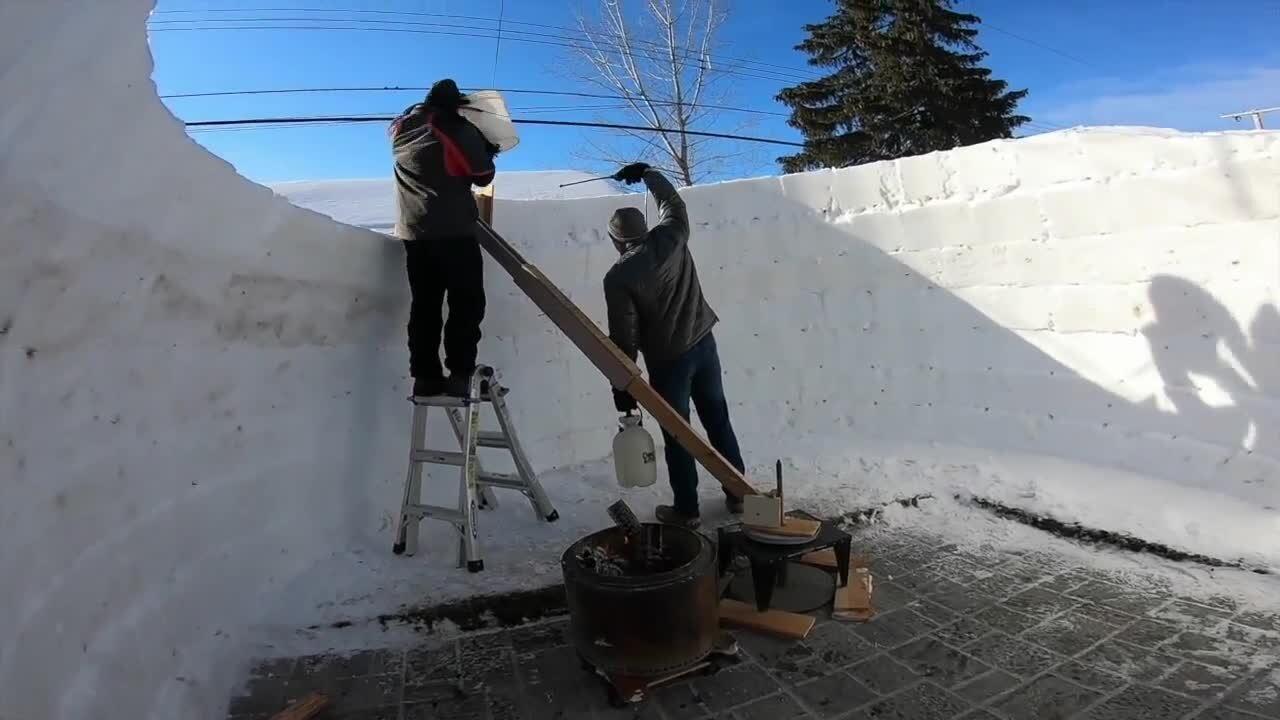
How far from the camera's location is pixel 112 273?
2373 mm

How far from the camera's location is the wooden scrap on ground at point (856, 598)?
284 cm

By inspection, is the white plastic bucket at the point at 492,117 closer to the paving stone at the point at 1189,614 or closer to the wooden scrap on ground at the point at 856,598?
the wooden scrap on ground at the point at 856,598

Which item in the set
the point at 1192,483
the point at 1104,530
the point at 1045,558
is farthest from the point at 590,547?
the point at 1192,483

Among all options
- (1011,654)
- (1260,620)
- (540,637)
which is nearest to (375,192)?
(540,637)

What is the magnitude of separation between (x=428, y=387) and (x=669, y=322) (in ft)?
4.07

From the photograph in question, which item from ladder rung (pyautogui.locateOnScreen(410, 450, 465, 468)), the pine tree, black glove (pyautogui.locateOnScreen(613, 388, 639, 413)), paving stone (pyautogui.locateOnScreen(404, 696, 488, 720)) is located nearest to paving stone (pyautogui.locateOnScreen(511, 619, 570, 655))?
paving stone (pyautogui.locateOnScreen(404, 696, 488, 720))

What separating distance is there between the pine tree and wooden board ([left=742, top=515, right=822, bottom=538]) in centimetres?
1796

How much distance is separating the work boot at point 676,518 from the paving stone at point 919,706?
163cm

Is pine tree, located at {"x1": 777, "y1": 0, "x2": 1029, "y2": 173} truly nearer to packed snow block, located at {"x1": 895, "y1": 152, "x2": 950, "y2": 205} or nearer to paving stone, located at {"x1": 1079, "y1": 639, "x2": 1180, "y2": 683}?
packed snow block, located at {"x1": 895, "y1": 152, "x2": 950, "y2": 205}

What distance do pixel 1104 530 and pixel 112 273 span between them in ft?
14.0

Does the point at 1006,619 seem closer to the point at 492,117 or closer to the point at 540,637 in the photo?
the point at 540,637

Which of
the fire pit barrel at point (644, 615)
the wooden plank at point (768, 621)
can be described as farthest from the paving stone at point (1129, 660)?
the fire pit barrel at point (644, 615)

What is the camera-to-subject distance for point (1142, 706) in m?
2.21

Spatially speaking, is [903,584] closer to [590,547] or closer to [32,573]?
[590,547]
